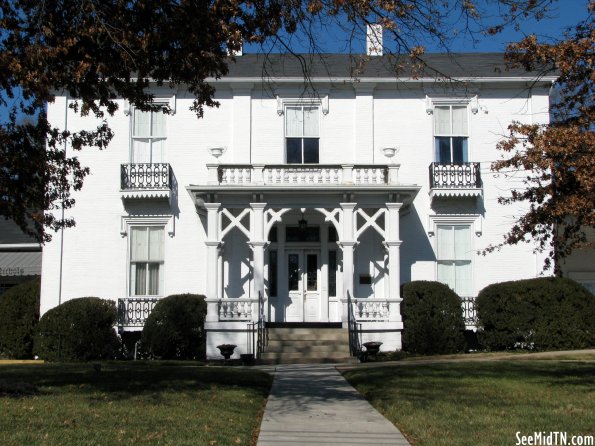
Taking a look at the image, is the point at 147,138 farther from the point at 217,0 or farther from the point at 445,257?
the point at 217,0

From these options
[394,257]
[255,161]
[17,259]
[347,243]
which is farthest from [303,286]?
[17,259]

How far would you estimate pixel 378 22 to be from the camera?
9.77m

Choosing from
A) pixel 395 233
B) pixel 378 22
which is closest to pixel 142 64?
pixel 378 22

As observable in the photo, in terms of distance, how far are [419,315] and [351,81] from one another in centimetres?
730

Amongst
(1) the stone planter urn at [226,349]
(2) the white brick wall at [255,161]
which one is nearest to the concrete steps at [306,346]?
(1) the stone planter urn at [226,349]

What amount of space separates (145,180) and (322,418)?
14987mm

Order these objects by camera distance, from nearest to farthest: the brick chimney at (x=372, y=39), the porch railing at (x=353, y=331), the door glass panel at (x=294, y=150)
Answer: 1. the brick chimney at (x=372, y=39)
2. the porch railing at (x=353, y=331)
3. the door glass panel at (x=294, y=150)

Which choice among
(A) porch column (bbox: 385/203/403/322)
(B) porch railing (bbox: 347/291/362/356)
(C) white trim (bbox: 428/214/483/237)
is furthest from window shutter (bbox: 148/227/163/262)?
(C) white trim (bbox: 428/214/483/237)

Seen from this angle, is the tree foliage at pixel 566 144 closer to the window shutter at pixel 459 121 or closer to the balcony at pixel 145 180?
the window shutter at pixel 459 121

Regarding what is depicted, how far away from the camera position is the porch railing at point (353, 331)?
2070 centimetres

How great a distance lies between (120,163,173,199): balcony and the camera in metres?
23.2

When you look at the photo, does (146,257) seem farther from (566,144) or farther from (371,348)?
(566,144)

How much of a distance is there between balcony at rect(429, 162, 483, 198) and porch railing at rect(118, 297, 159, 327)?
891cm

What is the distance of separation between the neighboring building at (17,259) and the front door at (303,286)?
8926 mm
